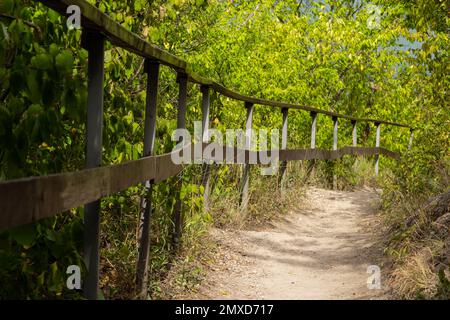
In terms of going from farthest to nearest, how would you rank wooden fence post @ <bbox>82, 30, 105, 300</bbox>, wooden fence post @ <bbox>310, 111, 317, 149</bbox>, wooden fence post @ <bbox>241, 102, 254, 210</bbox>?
wooden fence post @ <bbox>310, 111, 317, 149</bbox> < wooden fence post @ <bbox>241, 102, 254, 210</bbox> < wooden fence post @ <bbox>82, 30, 105, 300</bbox>

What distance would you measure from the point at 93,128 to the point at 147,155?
133 cm

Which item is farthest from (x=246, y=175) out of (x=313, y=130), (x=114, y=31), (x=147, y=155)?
(x=114, y=31)

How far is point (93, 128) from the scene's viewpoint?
332 cm

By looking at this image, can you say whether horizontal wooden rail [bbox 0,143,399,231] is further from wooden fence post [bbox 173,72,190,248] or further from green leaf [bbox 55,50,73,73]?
wooden fence post [bbox 173,72,190,248]

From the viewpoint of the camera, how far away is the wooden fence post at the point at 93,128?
131 inches

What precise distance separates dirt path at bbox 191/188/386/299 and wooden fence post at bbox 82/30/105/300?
176 centimetres

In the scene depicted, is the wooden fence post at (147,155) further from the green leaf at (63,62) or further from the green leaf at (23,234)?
the green leaf at (23,234)

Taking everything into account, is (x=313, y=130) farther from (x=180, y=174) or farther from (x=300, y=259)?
(x=180, y=174)

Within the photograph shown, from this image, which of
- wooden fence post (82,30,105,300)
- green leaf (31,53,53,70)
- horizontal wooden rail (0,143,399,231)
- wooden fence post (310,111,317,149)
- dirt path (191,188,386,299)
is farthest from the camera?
wooden fence post (310,111,317,149)

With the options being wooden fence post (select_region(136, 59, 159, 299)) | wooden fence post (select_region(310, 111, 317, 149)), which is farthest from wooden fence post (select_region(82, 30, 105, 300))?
wooden fence post (select_region(310, 111, 317, 149))

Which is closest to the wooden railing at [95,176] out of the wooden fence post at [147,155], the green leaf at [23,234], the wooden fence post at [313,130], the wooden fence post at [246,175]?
the wooden fence post at [147,155]

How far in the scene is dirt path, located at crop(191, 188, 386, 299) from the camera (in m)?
5.41

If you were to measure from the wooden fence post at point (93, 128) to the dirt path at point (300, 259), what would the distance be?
1.76 m

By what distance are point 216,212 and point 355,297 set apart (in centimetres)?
281
